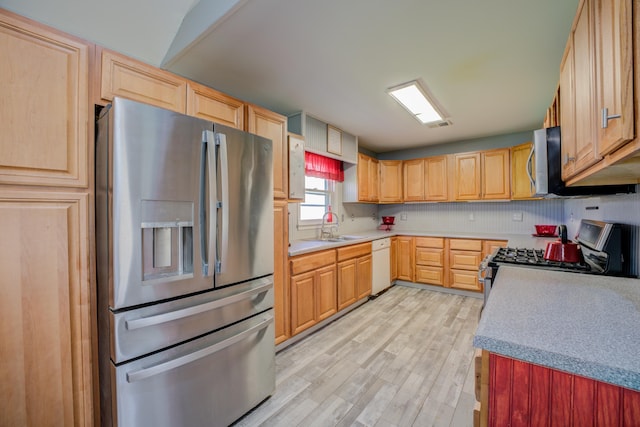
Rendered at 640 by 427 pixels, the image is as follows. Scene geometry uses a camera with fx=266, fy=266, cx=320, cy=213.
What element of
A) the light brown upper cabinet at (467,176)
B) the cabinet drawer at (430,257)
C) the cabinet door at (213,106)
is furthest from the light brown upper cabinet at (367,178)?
the cabinet door at (213,106)

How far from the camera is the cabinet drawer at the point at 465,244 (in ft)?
12.1

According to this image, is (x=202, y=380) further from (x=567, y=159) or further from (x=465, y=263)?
(x=465, y=263)

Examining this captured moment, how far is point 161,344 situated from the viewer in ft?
4.18

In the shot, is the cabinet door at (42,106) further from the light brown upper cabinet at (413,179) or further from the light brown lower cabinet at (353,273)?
the light brown upper cabinet at (413,179)

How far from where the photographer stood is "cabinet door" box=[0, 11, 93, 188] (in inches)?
43.5

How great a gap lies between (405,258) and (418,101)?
8.06ft

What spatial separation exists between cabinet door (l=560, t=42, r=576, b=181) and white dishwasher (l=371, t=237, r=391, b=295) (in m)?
2.42

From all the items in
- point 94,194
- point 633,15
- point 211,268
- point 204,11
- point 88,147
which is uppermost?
point 204,11

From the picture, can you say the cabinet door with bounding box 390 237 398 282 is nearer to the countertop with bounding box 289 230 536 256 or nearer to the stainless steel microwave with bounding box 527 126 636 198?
the countertop with bounding box 289 230 536 256

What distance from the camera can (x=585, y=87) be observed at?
108 centimetres

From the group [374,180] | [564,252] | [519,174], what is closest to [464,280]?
[519,174]

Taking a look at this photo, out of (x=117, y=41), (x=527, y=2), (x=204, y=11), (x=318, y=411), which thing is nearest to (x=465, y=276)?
(x=318, y=411)

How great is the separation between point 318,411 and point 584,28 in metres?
2.35

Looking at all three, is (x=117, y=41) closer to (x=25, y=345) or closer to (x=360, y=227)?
(x=25, y=345)
